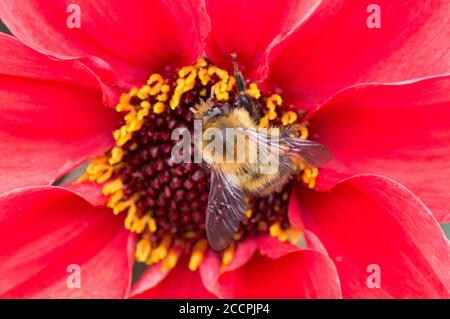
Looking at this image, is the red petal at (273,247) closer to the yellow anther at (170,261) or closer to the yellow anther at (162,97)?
the yellow anther at (170,261)

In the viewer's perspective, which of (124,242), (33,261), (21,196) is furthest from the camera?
(124,242)

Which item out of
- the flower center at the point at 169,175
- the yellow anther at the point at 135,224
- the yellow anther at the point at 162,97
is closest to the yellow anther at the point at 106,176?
the flower center at the point at 169,175

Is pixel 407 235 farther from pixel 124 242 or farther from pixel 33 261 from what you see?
pixel 33 261

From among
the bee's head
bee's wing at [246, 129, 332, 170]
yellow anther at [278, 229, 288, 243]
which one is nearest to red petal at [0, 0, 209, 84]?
the bee's head

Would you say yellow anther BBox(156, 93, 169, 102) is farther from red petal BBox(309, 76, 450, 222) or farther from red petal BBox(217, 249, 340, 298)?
red petal BBox(217, 249, 340, 298)

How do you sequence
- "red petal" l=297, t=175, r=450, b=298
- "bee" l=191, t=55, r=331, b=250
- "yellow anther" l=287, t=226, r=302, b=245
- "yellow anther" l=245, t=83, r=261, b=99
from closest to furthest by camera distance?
"red petal" l=297, t=175, r=450, b=298, "bee" l=191, t=55, r=331, b=250, "yellow anther" l=245, t=83, r=261, b=99, "yellow anther" l=287, t=226, r=302, b=245

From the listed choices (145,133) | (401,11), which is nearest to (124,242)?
(145,133)
